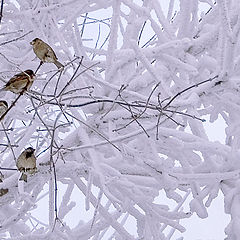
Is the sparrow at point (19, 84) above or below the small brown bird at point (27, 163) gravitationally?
above

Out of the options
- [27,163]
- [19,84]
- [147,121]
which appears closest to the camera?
[19,84]

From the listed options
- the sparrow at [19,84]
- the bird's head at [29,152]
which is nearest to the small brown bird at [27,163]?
the bird's head at [29,152]

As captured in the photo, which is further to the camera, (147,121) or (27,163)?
(147,121)

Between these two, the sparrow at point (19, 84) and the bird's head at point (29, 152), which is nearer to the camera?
the sparrow at point (19, 84)

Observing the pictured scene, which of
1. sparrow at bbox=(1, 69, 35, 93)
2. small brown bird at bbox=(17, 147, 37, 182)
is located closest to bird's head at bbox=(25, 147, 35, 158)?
small brown bird at bbox=(17, 147, 37, 182)

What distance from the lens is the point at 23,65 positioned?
239 centimetres

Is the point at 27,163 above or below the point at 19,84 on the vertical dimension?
below

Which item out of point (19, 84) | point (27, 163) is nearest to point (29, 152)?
point (27, 163)

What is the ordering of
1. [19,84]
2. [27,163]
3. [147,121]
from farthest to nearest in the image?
1. [147,121]
2. [27,163]
3. [19,84]

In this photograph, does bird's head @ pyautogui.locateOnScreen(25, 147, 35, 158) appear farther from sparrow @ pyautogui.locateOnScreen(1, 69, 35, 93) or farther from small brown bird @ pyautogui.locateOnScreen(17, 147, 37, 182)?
sparrow @ pyautogui.locateOnScreen(1, 69, 35, 93)

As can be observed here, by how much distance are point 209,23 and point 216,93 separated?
485 millimetres

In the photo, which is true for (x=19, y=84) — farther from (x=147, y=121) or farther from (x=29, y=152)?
(x=147, y=121)

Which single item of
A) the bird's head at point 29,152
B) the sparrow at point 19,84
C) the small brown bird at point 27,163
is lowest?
the small brown bird at point 27,163

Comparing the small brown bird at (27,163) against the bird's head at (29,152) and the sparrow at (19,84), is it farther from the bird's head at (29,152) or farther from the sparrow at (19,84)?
the sparrow at (19,84)
